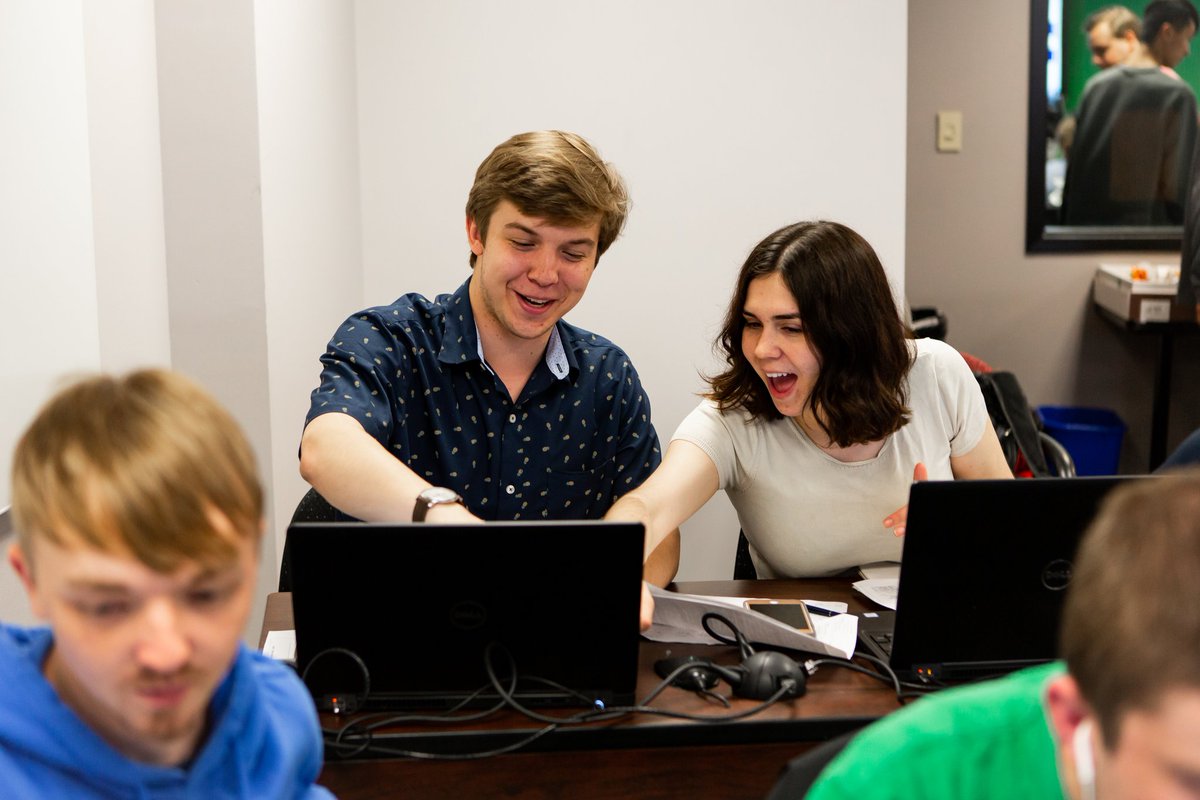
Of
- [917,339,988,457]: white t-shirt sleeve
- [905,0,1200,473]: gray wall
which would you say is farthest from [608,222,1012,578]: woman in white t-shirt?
[905,0,1200,473]: gray wall

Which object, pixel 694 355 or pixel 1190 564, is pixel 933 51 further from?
pixel 1190 564

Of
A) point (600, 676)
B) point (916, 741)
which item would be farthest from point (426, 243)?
point (916, 741)

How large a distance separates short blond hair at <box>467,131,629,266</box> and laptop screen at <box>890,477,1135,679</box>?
795 mm

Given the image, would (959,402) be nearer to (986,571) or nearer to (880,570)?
(880,570)

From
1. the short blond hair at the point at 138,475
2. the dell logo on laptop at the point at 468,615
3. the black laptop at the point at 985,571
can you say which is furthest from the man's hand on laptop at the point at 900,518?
the short blond hair at the point at 138,475

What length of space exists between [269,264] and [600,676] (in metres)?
1.30

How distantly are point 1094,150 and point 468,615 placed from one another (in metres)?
4.08

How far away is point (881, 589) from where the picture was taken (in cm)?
177

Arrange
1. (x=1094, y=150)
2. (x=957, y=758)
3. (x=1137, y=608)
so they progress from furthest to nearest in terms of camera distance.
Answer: (x=1094, y=150), (x=957, y=758), (x=1137, y=608)

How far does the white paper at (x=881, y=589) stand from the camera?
172cm

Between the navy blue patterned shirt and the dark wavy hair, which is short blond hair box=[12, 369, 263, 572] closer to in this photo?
the navy blue patterned shirt

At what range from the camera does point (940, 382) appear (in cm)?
203

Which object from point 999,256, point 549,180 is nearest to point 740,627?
point 549,180

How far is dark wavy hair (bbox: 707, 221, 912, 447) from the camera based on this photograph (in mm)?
1909
